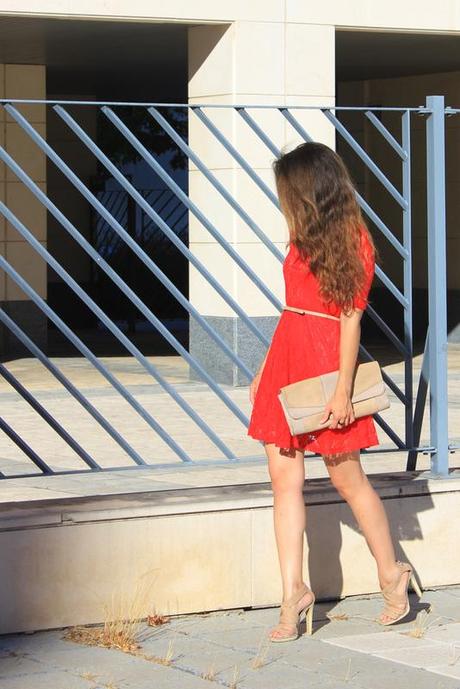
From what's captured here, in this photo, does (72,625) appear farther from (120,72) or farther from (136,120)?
(136,120)

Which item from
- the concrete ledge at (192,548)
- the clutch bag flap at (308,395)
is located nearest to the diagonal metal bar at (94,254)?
the concrete ledge at (192,548)

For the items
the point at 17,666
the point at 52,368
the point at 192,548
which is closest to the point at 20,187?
the point at 52,368

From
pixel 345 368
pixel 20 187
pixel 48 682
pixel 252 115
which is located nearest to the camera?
pixel 48 682

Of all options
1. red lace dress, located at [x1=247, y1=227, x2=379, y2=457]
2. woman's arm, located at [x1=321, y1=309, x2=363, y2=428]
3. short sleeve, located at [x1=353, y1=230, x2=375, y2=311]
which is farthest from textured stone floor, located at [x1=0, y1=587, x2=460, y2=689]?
short sleeve, located at [x1=353, y1=230, x2=375, y2=311]

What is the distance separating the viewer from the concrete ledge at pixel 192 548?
572 centimetres

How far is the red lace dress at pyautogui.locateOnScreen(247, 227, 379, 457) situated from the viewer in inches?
220

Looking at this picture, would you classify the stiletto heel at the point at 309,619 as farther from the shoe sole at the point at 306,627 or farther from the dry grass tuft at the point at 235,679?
the dry grass tuft at the point at 235,679

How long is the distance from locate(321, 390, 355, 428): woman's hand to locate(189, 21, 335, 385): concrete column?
9.93m

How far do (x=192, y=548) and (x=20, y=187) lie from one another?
13906 millimetres

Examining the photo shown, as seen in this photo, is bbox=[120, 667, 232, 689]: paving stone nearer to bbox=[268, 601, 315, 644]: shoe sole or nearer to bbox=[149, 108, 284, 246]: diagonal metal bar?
bbox=[268, 601, 315, 644]: shoe sole

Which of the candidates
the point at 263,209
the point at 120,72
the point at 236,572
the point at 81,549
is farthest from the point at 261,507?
the point at 120,72

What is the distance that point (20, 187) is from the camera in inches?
765

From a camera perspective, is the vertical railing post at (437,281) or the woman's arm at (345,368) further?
the vertical railing post at (437,281)

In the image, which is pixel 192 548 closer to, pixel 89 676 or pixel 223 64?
pixel 89 676
